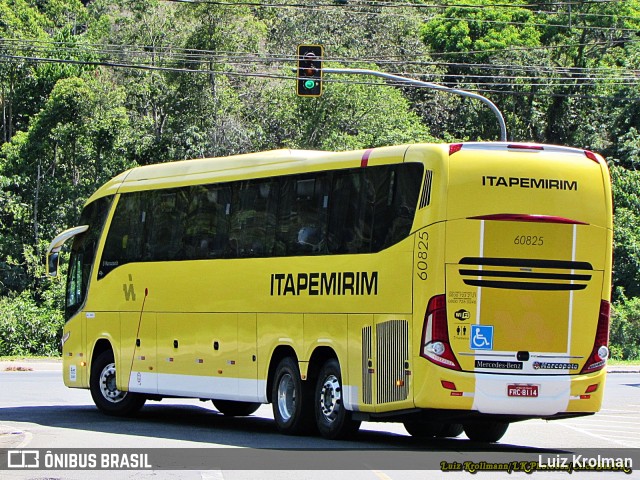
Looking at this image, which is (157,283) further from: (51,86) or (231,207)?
(51,86)

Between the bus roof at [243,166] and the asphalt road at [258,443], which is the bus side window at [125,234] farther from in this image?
the asphalt road at [258,443]

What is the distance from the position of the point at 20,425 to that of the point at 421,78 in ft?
185

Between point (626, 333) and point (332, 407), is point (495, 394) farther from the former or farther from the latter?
point (626, 333)

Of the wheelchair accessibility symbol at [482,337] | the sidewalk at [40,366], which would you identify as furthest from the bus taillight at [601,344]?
the sidewalk at [40,366]

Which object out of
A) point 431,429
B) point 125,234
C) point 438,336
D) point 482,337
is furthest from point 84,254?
point 482,337

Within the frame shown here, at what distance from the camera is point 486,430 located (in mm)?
17719

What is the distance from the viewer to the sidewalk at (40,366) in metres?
37.8

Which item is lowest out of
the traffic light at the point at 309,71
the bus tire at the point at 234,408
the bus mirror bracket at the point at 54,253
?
the bus tire at the point at 234,408

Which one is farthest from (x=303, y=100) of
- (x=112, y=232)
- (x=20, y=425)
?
(x=20, y=425)

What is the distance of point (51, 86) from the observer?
2596 inches

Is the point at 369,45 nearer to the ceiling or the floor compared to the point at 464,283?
nearer to the ceiling

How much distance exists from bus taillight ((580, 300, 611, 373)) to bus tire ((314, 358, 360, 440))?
10.5 feet

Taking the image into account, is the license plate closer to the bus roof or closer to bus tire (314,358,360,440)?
bus tire (314,358,360,440)

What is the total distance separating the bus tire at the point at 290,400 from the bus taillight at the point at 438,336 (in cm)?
288
